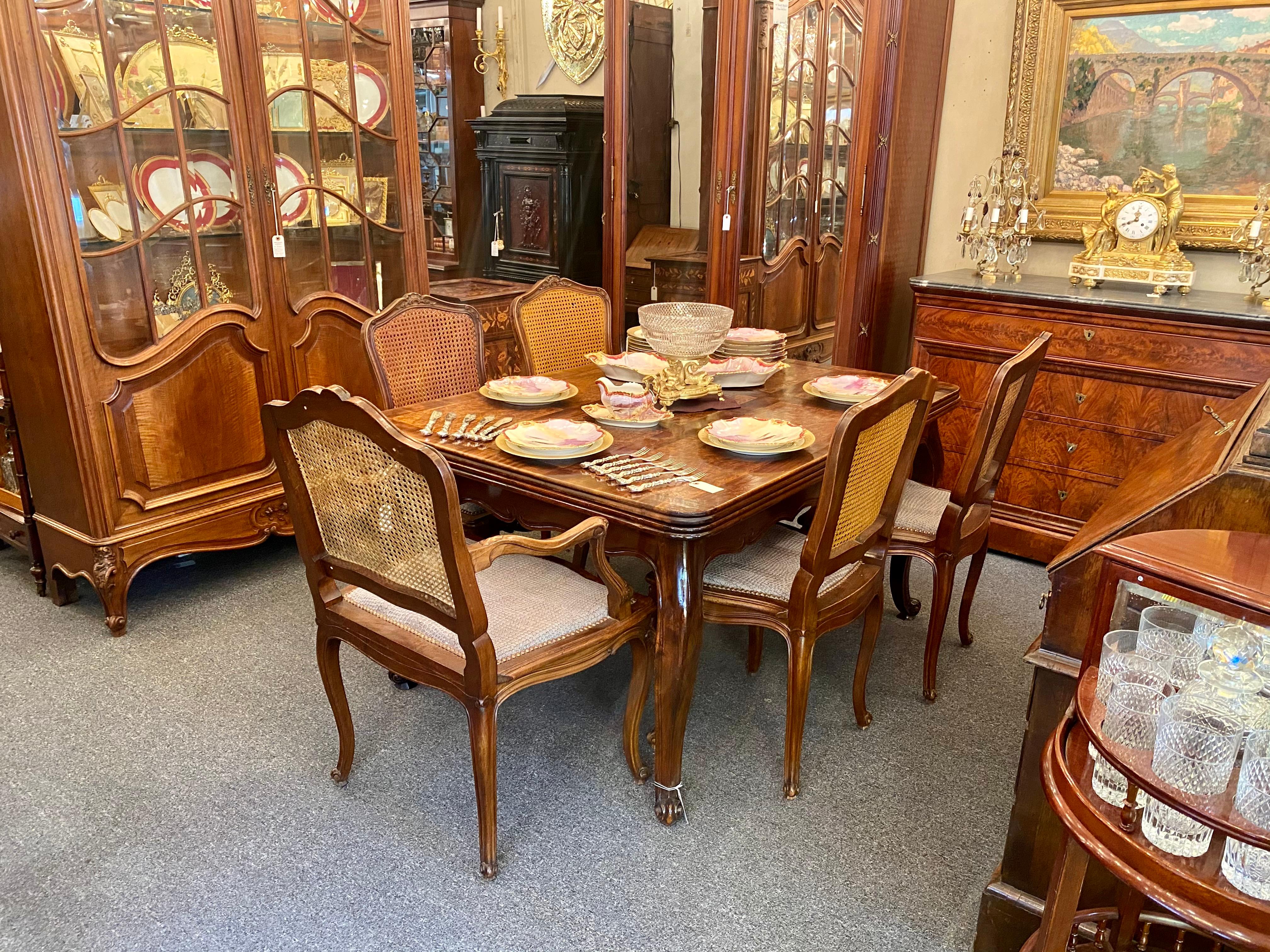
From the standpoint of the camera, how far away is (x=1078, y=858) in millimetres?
1029

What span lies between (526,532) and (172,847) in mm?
1461

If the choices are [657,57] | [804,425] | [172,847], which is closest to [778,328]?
[657,57]

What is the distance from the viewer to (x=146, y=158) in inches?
102

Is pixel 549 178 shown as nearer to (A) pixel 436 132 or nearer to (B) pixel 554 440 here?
(A) pixel 436 132

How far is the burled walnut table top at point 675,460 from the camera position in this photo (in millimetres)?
1664

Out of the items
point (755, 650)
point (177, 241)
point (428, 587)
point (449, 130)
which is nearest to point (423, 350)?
point (177, 241)

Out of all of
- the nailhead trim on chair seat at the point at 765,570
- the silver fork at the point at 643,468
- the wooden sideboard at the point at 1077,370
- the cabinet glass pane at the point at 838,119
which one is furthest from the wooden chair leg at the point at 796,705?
the cabinet glass pane at the point at 838,119

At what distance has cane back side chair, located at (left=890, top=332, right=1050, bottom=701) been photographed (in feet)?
6.81

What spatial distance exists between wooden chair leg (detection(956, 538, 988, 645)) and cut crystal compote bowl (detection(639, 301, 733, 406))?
0.86 m

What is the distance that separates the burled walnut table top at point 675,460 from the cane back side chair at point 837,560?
118 mm

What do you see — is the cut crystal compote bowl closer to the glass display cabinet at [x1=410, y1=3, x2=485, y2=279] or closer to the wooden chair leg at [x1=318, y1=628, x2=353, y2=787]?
the wooden chair leg at [x1=318, y1=628, x2=353, y2=787]

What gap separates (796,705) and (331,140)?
2.41m

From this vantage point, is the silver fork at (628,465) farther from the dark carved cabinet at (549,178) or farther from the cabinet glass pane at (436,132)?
the cabinet glass pane at (436,132)

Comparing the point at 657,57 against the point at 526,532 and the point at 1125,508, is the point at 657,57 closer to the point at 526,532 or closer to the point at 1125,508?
the point at 526,532
